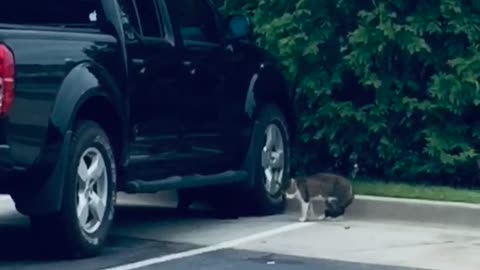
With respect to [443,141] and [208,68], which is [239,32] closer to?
[208,68]

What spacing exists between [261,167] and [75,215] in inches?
110

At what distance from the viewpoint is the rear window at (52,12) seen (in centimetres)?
891

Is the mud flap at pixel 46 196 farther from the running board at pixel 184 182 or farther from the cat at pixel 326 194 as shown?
the cat at pixel 326 194

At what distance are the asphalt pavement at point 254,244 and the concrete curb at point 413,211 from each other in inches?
2.7

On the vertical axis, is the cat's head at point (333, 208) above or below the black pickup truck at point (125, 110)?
below

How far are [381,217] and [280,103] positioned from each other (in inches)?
51.0

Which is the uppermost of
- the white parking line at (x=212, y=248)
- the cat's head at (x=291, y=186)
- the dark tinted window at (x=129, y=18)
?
the dark tinted window at (x=129, y=18)

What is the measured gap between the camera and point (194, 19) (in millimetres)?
10344

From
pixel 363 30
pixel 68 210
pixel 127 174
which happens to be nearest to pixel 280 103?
pixel 363 30

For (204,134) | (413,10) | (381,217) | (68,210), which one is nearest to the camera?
(68,210)

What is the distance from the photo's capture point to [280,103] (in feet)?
37.2

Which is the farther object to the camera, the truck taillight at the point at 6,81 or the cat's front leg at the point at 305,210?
the cat's front leg at the point at 305,210

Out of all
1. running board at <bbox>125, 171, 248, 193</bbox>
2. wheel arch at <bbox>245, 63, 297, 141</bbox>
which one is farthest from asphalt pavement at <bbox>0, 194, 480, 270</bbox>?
wheel arch at <bbox>245, 63, 297, 141</bbox>

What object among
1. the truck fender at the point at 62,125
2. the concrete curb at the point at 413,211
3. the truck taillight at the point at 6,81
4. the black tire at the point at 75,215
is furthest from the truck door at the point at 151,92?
the concrete curb at the point at 413,211
